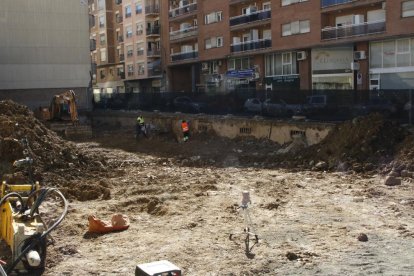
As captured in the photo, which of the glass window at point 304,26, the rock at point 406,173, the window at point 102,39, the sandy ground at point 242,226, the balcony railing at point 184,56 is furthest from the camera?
the window at point 102,39

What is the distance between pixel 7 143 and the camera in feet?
52.1

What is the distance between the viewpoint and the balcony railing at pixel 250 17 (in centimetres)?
4556

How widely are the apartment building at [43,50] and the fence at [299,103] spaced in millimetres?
10129

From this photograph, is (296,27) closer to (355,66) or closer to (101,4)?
(355,66)

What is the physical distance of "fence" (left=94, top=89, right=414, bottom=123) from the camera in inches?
851

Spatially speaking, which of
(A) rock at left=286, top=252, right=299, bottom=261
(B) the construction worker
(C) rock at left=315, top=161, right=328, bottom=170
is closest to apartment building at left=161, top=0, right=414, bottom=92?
(B) the construction worker

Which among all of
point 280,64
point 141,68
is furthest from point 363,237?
point 141,68

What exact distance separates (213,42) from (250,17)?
261 inches

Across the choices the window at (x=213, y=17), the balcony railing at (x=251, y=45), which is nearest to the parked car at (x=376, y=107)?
the balcony railing at (x=251, y=45)

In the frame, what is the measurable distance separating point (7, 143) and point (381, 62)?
90.0 feet

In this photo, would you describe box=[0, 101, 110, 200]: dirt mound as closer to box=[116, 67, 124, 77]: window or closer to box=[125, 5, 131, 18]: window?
box=[125, 5, 131, 18]: window

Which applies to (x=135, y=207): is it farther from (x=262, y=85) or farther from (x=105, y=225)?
(x=262, y=85)

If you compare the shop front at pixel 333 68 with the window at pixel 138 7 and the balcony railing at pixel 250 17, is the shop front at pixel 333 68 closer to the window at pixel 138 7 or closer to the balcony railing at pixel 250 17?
the balcony railing at pixel 250 17

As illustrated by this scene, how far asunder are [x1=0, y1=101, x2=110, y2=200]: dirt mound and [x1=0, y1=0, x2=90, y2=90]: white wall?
28187 millimetres
